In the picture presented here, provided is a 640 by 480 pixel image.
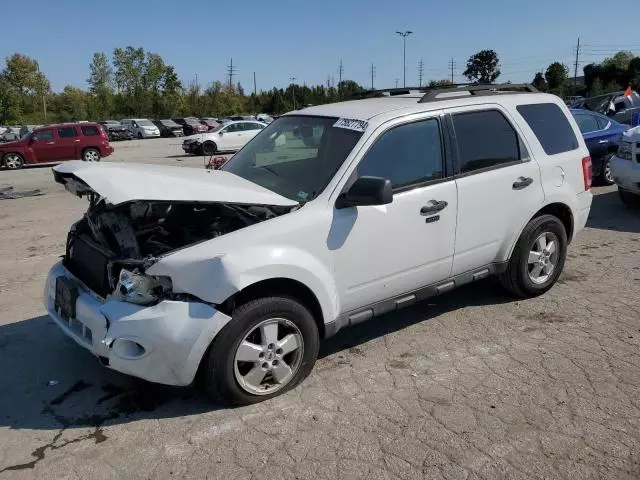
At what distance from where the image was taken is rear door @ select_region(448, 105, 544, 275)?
4359 millimetres

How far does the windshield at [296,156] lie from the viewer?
12.8 ft

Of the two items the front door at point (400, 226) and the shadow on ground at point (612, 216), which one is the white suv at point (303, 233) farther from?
the shadow on ground at point (612, 216)

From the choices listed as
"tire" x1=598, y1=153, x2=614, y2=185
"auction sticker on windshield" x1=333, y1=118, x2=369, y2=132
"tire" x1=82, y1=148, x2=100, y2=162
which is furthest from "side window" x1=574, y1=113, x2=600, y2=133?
"tire" x1=82, y1=148, x2=100, y2=162

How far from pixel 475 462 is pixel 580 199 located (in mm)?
3246

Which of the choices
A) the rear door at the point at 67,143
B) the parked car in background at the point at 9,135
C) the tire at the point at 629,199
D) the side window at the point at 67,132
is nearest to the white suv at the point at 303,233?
the tire at the point at 629,199

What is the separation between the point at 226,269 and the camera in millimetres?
3207

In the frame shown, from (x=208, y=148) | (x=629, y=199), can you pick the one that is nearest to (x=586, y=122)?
(x=629, y=199)

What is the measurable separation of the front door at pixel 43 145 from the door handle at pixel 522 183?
22019 mm

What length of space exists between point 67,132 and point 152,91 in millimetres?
59031

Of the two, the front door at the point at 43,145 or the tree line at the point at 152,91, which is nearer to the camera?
the front door at the point at 43,145

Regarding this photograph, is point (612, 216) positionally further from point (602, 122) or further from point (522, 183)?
point (522, 183)

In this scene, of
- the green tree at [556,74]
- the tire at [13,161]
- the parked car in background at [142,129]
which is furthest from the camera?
the green tree at [556,74]

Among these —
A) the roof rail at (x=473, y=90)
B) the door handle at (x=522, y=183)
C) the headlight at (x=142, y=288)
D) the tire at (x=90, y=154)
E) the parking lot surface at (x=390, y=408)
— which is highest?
the roof rail at (x=473, y=90)

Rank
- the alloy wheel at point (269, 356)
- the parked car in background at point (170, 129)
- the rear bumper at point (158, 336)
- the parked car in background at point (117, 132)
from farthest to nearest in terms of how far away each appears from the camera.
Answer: the parked car in background at point (170, 129) < the parked car in background at point (117, 132) < the alloy wheel at point (269, 356) < the rear bumper at point (158, 336)
